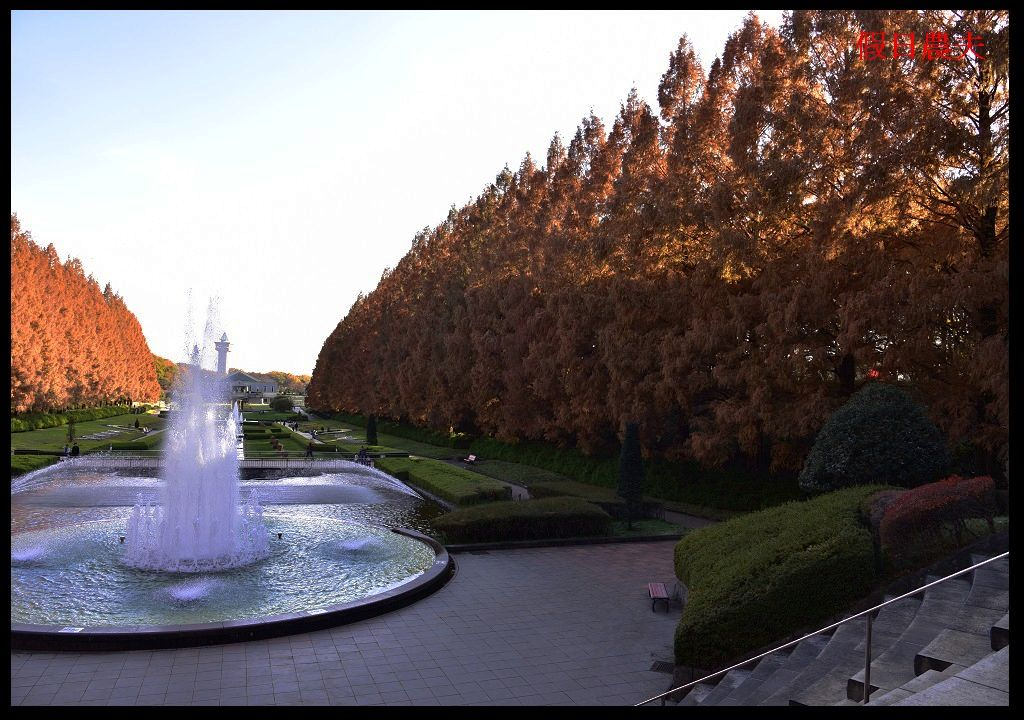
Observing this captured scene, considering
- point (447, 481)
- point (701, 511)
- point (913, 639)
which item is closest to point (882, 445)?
point (913, 639)

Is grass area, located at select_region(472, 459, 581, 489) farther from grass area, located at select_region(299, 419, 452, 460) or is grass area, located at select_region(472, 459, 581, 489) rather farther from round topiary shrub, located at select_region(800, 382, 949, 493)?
round topiary shrub, located at select_region(800, 382, 949, 493)

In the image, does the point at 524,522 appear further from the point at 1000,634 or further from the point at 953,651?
the point at 1000,634

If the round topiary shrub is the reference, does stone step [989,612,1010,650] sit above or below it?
below

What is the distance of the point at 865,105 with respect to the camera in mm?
15812

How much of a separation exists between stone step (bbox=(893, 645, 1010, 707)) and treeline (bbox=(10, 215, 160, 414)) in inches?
1644

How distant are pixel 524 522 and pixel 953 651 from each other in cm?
1131

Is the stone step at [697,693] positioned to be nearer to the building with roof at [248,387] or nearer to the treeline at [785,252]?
the treeline at [785,252]

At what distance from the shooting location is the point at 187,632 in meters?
9.17

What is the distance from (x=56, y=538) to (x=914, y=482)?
54.9 feet

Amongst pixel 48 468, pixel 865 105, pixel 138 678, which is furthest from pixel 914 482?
pixel 48 468

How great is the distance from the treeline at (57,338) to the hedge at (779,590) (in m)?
38.9

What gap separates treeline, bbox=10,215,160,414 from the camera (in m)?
47.2

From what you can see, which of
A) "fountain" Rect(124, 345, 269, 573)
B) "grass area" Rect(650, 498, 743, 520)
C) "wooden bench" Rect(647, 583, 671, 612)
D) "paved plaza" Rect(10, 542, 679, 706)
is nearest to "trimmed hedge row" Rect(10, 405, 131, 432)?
"fountain" Rect(124, 345, 269, 573)
